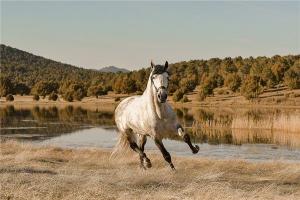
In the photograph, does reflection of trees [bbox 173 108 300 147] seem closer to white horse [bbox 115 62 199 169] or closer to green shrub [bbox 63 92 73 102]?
white horse [bbox 115 62 199 169]

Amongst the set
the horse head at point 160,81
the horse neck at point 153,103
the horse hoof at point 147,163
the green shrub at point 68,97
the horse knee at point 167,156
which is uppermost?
the horse head at point 160,81

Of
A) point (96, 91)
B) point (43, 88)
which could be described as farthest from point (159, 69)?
point (43, 88)

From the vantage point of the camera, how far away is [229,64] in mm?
144000

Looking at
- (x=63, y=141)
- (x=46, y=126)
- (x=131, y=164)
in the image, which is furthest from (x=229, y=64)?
(x=131, y=164)

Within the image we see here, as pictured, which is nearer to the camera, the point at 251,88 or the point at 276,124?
the point at 276,124

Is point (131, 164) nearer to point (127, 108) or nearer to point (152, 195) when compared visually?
point (127, 108)

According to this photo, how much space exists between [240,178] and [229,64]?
13320cm

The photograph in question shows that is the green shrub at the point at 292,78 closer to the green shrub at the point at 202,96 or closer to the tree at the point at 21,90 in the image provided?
the green shrub at the point at 202,96

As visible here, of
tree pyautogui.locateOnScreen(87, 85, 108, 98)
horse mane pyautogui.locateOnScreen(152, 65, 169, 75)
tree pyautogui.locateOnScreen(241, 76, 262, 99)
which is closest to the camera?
horse mane pyautogui.locateOnScreen(152, 65, 169, 75)

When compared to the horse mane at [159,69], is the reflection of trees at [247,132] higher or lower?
lower

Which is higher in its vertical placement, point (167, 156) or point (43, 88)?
point (43, 88)

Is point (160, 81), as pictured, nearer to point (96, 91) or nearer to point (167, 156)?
point (167, 156)

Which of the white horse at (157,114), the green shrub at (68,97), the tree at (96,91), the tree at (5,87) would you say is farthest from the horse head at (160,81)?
the tree at (5,87)

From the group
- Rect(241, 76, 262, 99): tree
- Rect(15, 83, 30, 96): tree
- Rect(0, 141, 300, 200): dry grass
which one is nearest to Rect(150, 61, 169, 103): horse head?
Rect(0, 141, 300, 200): dry grass
